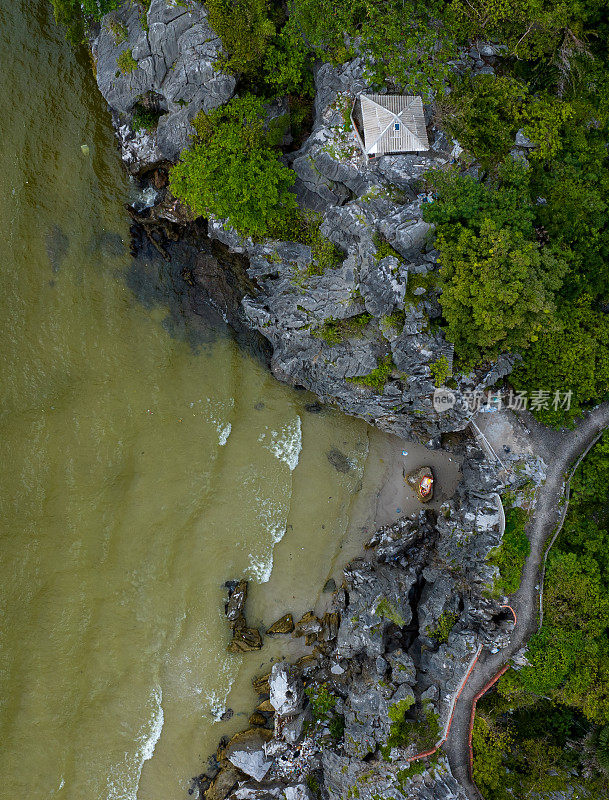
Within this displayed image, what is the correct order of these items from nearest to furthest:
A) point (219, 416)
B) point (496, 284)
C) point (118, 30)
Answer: point (496, 284), point (118, 30), point (219, 416)

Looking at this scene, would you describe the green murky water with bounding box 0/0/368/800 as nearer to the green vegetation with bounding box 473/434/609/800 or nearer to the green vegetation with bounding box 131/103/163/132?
the green vegetation with bounding box 131/103/163/132

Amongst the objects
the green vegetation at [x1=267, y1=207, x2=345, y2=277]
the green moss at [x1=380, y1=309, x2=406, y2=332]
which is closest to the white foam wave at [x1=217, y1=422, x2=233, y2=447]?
the green vegetation at [x1=267, y1=207, x2=345, y2=277]

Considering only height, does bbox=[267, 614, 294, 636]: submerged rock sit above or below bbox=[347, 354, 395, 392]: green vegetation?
below

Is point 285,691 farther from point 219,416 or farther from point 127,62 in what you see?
point 127,62

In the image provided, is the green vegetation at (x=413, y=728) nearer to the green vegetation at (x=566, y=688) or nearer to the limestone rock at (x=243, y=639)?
the green vegetation at (x=566, y=688)

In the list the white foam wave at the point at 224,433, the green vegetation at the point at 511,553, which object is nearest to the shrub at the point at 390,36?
the white foam wave at the point at 224,433

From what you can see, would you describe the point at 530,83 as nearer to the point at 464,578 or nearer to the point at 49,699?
the point at 464,578

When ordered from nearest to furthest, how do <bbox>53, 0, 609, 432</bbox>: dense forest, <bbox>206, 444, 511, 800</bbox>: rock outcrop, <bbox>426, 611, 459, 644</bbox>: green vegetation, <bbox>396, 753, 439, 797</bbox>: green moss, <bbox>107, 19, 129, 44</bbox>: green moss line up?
<bbox>53, 0, 609, 432</bbox>: dense forest → <bbox>396, 753, 439, 797</bbox>: green moss → <bbox>206, 444, 511, 800</bbox>: rock outcrop → <bbox>107, 19, 129, 44</bbox>: green moss → <bbox>426, 611, 459, 644</bbox>: green vegetation

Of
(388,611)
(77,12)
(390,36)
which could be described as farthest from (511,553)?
(77,12)
